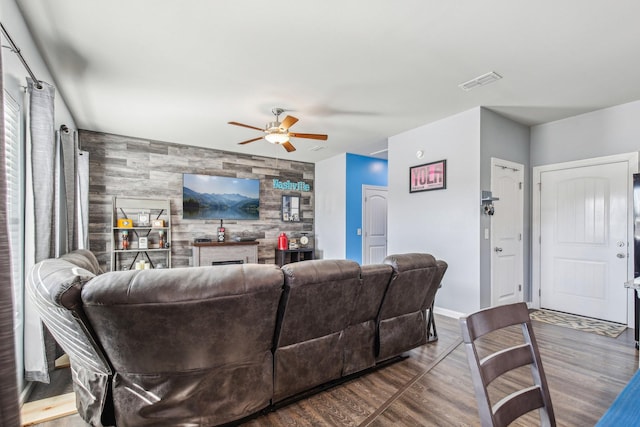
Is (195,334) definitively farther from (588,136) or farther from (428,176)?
(588,136)

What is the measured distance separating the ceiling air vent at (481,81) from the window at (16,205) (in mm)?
3898

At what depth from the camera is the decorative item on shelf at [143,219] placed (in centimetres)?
544

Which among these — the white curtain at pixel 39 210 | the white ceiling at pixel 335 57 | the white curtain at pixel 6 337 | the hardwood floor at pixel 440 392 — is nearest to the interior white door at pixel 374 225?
the white ceiling at pixel 335 57

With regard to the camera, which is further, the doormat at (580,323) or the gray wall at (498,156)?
the gray wall at (498,156)

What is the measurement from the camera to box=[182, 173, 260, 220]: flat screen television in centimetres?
593

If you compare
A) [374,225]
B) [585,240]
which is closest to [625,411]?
[585,240]

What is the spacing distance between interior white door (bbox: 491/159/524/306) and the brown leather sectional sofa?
2.76 meters

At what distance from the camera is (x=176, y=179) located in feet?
19.2

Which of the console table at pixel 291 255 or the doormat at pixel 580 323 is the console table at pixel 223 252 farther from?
the doormat at pixel 580 323

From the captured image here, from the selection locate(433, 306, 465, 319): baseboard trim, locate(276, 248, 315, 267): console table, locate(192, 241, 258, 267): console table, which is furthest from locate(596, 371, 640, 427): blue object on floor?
locate(276, 248, 315, 267): console table

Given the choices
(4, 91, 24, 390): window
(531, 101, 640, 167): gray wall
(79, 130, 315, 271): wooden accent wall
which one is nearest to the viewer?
(4, 91, 24, 390): window

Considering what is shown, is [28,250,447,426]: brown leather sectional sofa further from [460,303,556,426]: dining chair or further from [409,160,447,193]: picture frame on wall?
[409,160,447,193]: picture frame on wall

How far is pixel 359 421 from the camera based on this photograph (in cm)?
196

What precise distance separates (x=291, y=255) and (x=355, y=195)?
196 cm
